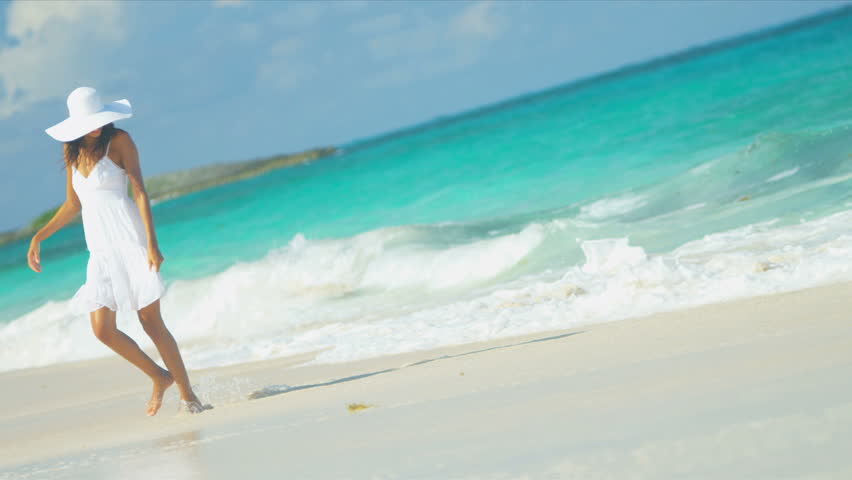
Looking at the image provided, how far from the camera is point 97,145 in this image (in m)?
4.35

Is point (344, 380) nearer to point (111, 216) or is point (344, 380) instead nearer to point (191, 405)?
point (191, 405)

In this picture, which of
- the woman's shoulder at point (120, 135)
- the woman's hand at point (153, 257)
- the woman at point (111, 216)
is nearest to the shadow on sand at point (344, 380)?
the woman at point (111, 216)

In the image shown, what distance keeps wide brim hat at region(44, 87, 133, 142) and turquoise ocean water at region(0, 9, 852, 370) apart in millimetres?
2425

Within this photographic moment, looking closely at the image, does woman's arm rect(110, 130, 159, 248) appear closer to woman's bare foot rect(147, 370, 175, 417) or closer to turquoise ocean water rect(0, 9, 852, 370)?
woman's bare foot rect(147, 370, 175, 417)

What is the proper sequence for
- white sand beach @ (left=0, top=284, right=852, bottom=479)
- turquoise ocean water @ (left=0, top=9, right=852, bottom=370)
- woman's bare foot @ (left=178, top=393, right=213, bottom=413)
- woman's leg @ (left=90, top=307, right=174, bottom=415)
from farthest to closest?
turquoise ocean water @ (left=0, top=9, right=852, bottom=370) → woman's bare foot @ (left=178, top=393, right=213, bottom=413) → woman's leg @ (left=90, top=307, right=174, bottom=415) → white sand beach @ (left=0, top=284, right=852, bottom=479)

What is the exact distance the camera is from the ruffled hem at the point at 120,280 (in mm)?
4363

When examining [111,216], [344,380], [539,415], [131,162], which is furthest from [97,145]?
[539,415]

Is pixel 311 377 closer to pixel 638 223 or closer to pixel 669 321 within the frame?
pixel 669 321

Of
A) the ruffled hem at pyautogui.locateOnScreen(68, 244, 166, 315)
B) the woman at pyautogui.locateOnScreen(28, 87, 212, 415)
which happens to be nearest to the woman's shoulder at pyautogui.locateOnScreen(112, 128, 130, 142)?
the woman at pyautogui.locateOnScreen(28, 87, 212, 415)

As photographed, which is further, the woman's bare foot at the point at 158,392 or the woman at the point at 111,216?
the woman's bare foot at the point at 158,392

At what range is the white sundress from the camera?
436cm

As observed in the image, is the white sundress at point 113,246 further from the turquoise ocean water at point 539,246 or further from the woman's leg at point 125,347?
the turquoise ocean water at point 539,246

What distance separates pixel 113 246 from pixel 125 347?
55 cm

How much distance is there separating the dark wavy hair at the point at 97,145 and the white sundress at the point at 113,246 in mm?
30
